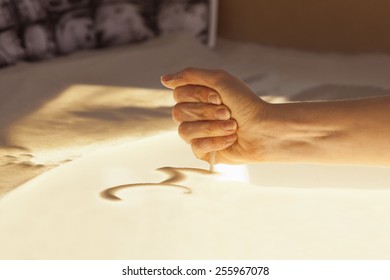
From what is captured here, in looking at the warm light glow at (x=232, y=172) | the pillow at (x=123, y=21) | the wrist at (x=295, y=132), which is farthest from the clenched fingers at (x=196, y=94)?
the pillow at (x=123, y=21)

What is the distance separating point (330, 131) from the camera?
1.40 metres

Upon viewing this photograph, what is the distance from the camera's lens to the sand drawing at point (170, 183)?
1486mm

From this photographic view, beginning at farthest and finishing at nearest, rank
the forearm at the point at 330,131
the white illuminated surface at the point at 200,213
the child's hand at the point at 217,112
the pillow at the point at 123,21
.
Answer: the pillow at the point at 123,21 < the child's hand at the point at 217,112 < the forearm at the point at 330,131 < the white illuminated surface at the point at 200,213

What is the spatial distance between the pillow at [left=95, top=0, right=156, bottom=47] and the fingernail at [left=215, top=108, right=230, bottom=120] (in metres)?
1.65

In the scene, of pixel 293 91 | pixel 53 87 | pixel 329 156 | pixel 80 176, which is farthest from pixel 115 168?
pixel 293 91

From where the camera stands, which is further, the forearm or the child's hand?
the child's hand

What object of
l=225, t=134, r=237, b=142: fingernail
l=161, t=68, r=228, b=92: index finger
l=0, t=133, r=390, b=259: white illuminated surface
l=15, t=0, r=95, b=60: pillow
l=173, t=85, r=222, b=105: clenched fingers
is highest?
l=15, t=0, r=95, b=60: pillow

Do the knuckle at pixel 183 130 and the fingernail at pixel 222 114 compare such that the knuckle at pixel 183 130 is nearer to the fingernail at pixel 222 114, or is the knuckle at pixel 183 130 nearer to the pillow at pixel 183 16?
the fingernail at pixel 222 114

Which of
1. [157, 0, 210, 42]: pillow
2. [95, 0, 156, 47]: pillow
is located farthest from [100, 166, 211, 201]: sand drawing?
[157, 0, 210, 42]: pillow

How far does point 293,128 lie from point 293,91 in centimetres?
113

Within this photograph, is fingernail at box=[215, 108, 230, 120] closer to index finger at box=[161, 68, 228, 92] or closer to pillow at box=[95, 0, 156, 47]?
index finger at box=[161, 68, 228, 92]

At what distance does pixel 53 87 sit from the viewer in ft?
7.92

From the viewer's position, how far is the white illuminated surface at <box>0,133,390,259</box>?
1234 mm

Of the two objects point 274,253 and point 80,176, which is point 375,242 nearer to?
point 274,253
